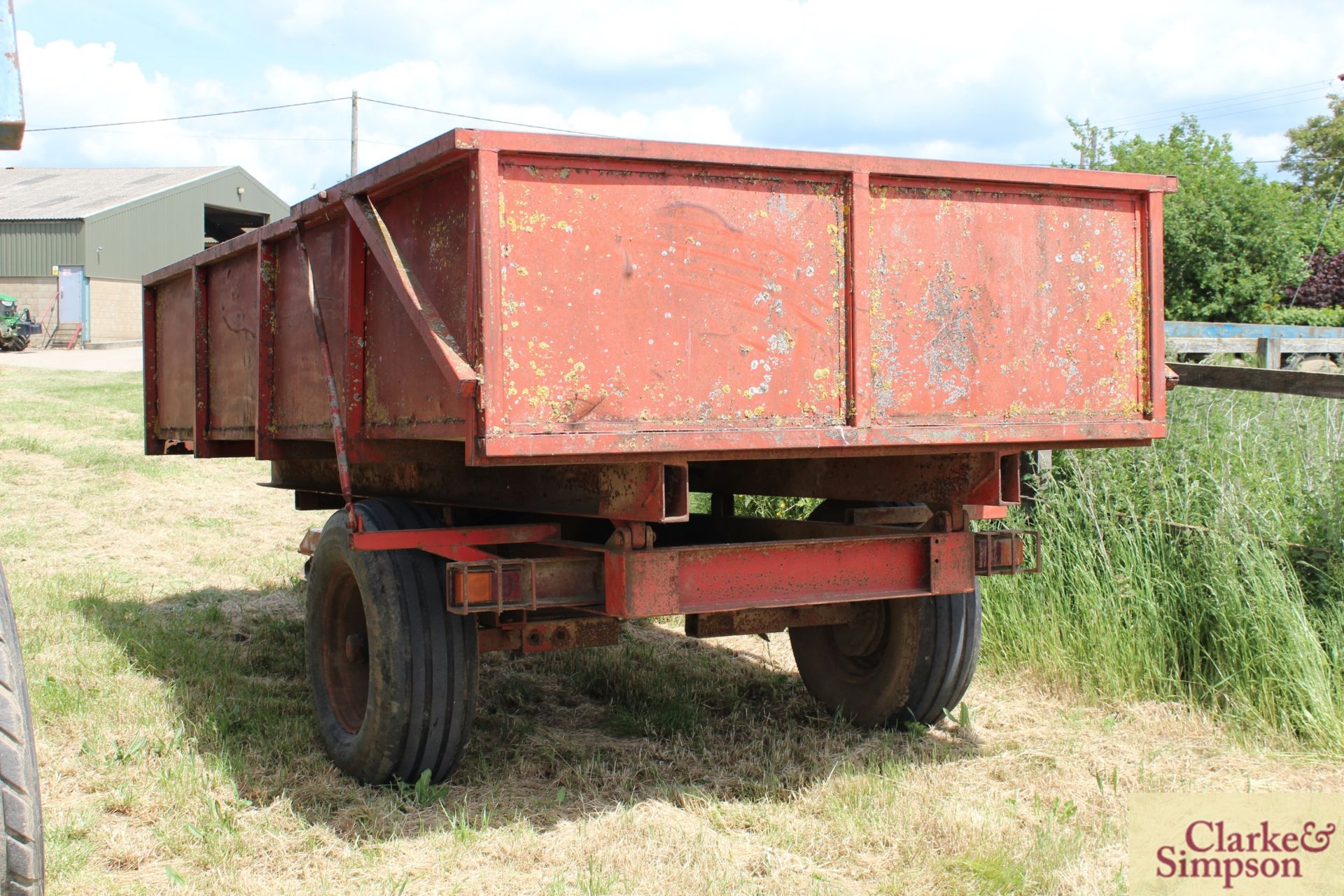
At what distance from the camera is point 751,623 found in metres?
4.41

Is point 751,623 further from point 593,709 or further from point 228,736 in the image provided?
point 228,736

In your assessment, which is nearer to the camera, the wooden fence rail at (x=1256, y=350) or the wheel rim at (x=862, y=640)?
the wheel rim at (x=862, y=640)

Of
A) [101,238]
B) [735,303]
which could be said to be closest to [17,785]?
[735,303]

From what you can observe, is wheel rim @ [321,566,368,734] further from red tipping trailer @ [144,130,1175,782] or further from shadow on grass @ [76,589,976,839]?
shadow on grass @ [76,589,976,839]

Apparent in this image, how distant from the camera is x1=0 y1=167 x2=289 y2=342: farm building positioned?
3572 cm

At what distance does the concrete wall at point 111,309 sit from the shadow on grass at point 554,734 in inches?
1302

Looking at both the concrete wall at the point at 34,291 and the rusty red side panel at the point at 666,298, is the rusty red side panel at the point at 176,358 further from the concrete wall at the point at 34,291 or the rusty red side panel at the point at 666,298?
the concrete wall at the point at 34,291

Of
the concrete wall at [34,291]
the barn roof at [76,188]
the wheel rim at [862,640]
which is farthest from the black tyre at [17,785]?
the concrete wall at [34,291]

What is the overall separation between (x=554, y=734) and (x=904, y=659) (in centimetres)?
146

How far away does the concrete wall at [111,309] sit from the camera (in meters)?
35.9

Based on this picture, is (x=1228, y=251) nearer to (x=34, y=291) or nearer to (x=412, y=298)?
(x=412, y=298)

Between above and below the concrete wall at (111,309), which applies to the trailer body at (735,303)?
below

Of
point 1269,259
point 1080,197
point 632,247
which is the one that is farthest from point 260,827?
point 1269,259

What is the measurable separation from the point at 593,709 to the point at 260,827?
1763mm
